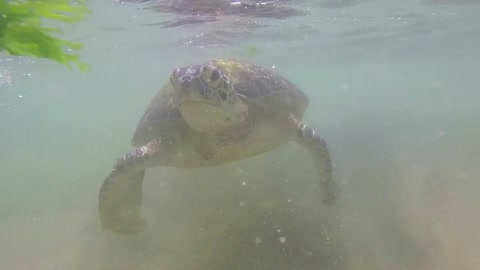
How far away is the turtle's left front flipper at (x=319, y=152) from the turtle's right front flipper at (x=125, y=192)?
247cm

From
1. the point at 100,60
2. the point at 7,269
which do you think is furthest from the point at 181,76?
the point at 100,60

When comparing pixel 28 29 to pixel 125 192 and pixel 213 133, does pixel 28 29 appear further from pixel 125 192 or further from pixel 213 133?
pixel 125 192

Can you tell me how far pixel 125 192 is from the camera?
7.02 metres

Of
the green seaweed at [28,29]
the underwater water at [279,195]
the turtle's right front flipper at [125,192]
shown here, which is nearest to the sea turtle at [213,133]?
the turtle's right front flipper at [125,192]

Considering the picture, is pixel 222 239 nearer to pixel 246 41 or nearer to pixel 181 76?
pixel 181 76

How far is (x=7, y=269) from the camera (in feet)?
23.8

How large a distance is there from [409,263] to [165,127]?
4.35 metres

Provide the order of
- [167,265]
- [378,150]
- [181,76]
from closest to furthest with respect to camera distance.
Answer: [181,76] < [167,265] < [378,150]

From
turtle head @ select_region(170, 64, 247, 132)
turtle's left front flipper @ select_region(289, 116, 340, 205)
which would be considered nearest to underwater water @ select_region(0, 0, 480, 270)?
turtle's left front flipper @ select_region(289, 116, 340, 205)

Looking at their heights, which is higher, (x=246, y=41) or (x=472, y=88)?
(x=246, y=41)

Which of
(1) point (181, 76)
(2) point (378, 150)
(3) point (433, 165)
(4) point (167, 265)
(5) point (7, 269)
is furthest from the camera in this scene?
(2) point (378, 150)

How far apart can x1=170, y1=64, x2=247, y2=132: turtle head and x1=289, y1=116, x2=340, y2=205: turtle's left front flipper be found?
150 centimetres

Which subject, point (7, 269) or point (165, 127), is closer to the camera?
point (165, 127)

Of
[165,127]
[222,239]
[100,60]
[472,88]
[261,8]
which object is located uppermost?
[261,8]
